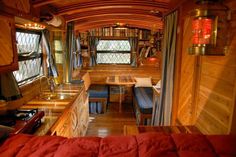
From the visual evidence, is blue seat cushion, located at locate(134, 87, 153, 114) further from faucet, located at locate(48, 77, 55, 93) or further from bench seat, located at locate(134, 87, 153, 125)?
faucet, located at locate(48, 77, 55, 93)

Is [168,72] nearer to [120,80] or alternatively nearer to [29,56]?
[29,56]

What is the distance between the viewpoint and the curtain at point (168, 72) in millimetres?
2668

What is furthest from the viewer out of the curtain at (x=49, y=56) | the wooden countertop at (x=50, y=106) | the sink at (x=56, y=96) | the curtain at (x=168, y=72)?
the curtain at (x=49, y=56)

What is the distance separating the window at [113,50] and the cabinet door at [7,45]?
450 centimetres

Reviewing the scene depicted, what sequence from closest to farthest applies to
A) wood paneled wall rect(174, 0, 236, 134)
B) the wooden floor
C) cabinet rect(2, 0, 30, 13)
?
wood paneled wall rect(174, 0, 236, 134) → cabinet rect(2, 0, 30, 13) → the wooden floor

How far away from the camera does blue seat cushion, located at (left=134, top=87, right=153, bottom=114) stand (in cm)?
407

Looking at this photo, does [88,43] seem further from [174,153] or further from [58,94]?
[174,153]

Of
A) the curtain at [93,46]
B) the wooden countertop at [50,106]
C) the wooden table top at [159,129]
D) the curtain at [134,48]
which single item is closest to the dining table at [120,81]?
the curtain at [134,48]

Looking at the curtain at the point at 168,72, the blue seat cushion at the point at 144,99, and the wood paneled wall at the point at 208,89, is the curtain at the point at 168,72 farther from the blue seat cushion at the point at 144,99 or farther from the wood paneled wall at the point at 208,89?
the blue seat cushion at the point at 144,99

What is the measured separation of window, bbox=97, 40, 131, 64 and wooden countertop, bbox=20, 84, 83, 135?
3146mm

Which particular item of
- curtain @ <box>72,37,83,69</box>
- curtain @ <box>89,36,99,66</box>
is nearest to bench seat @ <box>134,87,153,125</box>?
curtain @ <box>72,37,83,69</box>

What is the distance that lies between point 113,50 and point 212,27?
490cm

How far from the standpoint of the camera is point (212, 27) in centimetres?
153

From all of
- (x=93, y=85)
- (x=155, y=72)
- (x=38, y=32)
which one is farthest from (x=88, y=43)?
(x=38, y=32)
